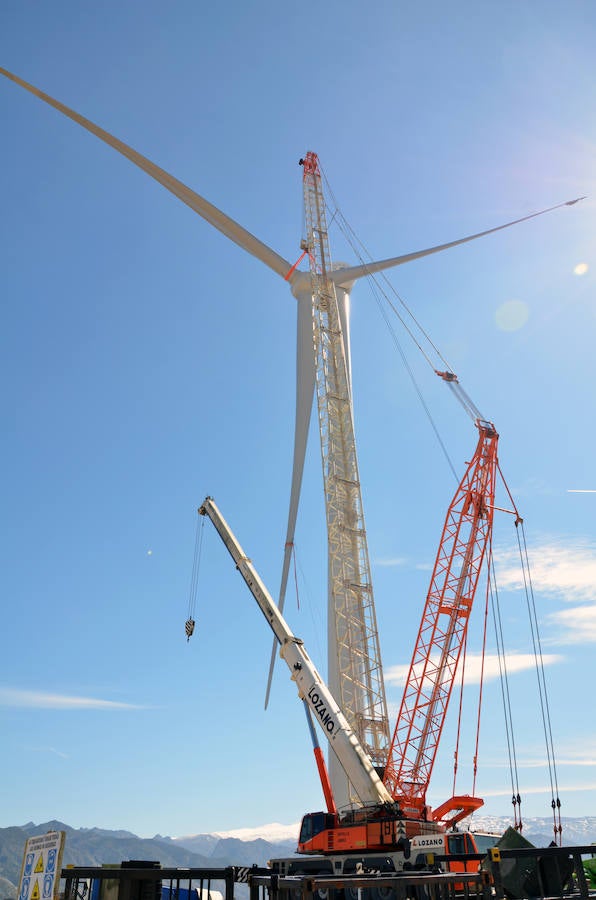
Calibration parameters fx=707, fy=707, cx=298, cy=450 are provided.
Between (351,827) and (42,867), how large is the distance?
65.6 ft

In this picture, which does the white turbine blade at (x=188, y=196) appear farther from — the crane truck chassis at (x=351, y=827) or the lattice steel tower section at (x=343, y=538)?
the crane truck chassis at (x=351, y=827)

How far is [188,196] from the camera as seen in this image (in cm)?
4881

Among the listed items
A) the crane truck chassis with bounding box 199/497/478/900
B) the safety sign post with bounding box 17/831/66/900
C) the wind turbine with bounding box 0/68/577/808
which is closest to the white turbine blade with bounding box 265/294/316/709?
the wind turbine with bounding box 0/68/577/808

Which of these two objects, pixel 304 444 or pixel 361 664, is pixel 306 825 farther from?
pixel 304 444

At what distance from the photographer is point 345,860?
24312 millimetres

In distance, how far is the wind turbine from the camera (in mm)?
41781

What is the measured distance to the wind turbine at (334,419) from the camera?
4178 centimetres

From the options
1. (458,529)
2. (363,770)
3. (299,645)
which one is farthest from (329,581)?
(363,770)

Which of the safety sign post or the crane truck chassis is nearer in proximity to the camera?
the safety sign post

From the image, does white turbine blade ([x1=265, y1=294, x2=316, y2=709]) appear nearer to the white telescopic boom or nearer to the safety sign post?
the white telescopic boom

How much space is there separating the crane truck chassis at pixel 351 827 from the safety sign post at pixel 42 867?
12.5 metres

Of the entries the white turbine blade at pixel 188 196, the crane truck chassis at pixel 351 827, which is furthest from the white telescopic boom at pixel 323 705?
the white turbine blade at pixel 188 196

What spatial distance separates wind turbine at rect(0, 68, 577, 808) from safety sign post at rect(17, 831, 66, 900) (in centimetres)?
3092

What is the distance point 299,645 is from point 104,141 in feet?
114
